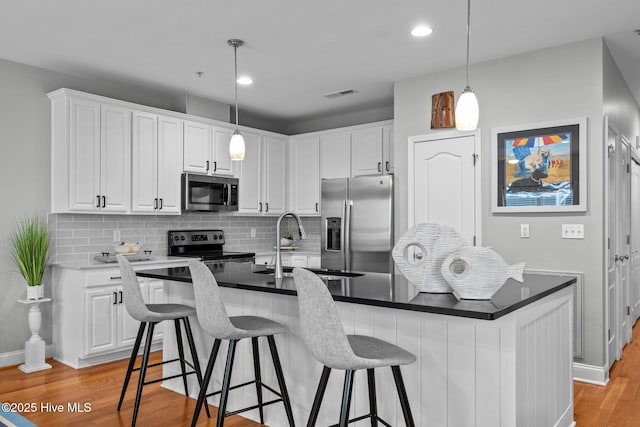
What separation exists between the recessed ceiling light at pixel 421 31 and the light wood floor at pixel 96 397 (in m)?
2.84

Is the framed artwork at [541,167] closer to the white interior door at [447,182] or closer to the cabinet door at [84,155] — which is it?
the white interior door at [447,182]

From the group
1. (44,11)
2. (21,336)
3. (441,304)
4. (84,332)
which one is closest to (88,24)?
(44,11)

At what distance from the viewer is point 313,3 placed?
310 centimetres

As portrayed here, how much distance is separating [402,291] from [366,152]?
135 inches

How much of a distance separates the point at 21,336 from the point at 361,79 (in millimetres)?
3787

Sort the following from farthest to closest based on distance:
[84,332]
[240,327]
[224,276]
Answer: [84,332]
[224,276]
[240,327]

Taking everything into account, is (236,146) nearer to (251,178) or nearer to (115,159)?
(115,159)

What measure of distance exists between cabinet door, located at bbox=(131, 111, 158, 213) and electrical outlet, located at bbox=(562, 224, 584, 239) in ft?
12.0

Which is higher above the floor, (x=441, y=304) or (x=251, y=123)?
(x=251, y=123)

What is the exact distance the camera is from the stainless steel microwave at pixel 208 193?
16.6ft

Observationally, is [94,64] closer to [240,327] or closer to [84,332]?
[84,332]

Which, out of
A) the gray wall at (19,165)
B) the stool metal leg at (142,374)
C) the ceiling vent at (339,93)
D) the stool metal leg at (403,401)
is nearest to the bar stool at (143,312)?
the stool metal leg at (142,374)

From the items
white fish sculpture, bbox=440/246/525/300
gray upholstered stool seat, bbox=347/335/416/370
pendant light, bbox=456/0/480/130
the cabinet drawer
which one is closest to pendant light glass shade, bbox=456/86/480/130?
pendant light, bbox=456/0/480/130

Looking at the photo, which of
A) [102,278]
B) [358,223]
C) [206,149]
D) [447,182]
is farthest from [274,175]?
[102,278]
